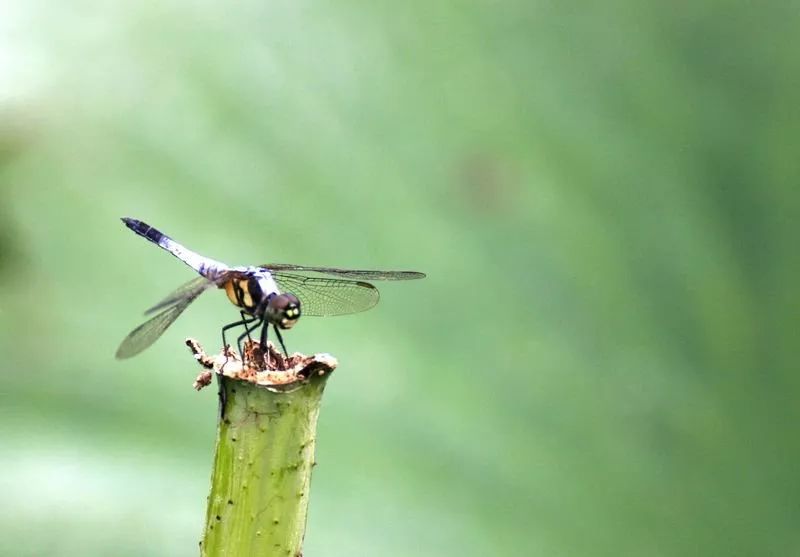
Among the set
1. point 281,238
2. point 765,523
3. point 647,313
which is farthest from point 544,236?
point 765,523

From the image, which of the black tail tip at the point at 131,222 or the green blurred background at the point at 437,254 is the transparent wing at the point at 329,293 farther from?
the black tail tip at the point at 131,222

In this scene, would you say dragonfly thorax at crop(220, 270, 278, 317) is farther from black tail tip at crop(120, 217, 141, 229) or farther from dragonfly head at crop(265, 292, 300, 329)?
black tail tip at crop(120, 217, 141, 229)

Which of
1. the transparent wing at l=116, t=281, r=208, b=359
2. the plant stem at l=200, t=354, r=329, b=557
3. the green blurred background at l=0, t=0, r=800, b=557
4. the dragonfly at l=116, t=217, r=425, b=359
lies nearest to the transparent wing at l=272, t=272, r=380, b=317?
the dragonfly at l=116, t=217, r=425, b=359

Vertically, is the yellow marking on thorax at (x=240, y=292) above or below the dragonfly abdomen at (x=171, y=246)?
below

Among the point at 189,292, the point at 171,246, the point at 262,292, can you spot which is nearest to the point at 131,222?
the point at 171,246

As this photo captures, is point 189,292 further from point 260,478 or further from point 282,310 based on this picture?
point 260,478

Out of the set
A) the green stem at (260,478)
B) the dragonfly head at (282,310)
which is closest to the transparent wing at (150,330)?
the dragonfly head at (282,310)

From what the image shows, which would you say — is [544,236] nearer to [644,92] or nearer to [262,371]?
[644,92]
